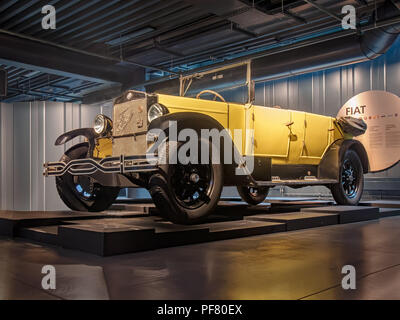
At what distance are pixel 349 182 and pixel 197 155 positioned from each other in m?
3.45

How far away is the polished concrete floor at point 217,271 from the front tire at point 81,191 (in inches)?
57.5

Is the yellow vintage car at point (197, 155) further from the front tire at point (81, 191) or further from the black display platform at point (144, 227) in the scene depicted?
the black display platform at point (144, 227)

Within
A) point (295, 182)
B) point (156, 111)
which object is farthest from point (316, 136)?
point (156, 111)

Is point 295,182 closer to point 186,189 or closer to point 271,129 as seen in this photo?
point 271,129

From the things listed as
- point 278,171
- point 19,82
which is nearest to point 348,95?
point 278,171

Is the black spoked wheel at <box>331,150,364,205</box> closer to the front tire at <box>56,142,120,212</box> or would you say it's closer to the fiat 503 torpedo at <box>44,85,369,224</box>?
the fiat 503 torpedo at <box>44,85,369,224</box>

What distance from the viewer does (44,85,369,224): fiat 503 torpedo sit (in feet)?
12.4

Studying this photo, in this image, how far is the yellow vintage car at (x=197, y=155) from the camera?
3.79 meters

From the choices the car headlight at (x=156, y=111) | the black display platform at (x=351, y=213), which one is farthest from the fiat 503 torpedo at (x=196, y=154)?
the black display platform at (x=351, y=213)

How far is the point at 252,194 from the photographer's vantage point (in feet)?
22.4

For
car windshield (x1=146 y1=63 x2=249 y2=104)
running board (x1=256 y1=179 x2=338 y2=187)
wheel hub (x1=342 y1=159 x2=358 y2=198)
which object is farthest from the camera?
wheel hub (x1=342 y1=159 x2=358 y2=198)

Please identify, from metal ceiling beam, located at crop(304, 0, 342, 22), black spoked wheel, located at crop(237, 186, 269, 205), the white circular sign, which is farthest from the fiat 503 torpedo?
the white circular sign
